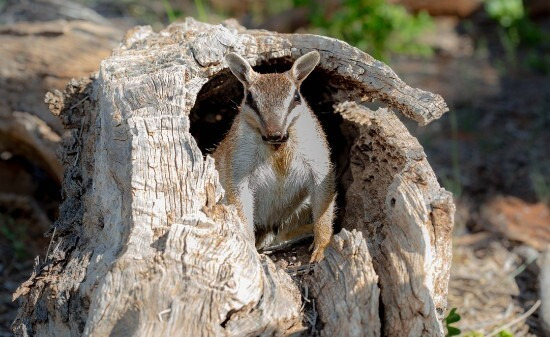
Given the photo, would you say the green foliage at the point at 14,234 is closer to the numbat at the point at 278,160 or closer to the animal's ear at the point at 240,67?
the numbat at the point at 278,160

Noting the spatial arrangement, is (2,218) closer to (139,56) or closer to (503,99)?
(139,56)

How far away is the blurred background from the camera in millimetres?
6062

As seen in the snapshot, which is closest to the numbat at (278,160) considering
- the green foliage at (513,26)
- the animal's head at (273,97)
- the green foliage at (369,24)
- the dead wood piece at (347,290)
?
the animal's head at (273,97)

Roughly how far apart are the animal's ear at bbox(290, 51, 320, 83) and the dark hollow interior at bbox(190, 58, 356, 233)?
0.39m

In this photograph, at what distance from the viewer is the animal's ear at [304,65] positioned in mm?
4695

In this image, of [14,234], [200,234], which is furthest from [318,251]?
[14,234]

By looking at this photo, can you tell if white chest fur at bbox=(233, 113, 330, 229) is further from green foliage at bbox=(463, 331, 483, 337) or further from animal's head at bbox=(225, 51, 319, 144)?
green foliage at bbox=(463, 331, 483, 337)

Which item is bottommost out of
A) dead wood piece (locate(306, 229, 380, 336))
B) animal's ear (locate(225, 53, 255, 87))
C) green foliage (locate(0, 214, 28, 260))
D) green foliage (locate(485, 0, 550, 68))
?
green foliage (locate(0, 214, 28, 260))

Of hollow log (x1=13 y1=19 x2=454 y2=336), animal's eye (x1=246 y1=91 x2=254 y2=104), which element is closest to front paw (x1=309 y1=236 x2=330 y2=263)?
hollow log (x1=13 y1=19 x2=454 y2=336)

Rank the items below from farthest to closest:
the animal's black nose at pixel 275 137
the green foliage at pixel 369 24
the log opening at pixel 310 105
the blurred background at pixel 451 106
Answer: the green foliage at pixel 369 24 → the blurred background at pixel 451 106 → the log opening at pixel 310 105 → the animal's black nose at pixel 275 137

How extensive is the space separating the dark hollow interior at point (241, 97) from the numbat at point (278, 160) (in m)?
0.30

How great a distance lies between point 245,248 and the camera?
3.64 metres

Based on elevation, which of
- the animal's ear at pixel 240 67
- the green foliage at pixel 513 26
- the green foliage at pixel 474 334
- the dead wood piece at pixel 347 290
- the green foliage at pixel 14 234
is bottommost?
the green foliage at pixel 14 234

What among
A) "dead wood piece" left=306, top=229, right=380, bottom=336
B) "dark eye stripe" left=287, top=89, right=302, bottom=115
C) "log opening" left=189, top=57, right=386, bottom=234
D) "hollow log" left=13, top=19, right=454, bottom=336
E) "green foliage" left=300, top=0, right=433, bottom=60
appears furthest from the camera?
"green foliage" left=300, top=0, right=433, bottom=60
